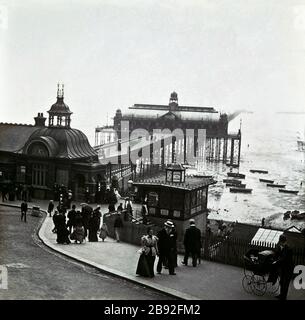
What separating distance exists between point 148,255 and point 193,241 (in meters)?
2.07

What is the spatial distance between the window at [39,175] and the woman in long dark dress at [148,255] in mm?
20701

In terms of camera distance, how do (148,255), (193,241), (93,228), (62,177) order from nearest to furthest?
1. (148,255)
2. (193,241)
3. (93,228)
4. (62,177)

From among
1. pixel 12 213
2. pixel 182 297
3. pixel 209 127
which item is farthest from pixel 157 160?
pixel 182 297

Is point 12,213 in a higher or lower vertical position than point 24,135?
lower

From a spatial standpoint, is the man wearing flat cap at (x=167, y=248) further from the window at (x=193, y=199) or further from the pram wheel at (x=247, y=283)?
the window at (x=193, y=199)

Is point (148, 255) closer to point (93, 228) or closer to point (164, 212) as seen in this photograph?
point (93, 228)

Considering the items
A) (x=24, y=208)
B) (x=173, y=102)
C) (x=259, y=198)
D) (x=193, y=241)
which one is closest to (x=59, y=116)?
(x=24, y=208)

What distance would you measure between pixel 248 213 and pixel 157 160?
132ft

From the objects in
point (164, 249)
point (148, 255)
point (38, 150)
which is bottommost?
point (148, 255)


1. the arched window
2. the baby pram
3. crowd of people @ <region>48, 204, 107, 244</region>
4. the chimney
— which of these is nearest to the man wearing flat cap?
the baby pram

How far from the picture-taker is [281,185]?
243ft

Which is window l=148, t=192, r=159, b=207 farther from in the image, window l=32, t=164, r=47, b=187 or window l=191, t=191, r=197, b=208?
window l=32, t=164, r=47, b=187

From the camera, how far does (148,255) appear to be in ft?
49.2
